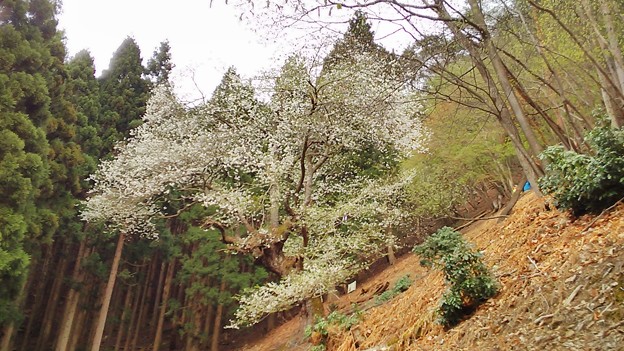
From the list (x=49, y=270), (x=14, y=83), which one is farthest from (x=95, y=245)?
(x=14, y=83)

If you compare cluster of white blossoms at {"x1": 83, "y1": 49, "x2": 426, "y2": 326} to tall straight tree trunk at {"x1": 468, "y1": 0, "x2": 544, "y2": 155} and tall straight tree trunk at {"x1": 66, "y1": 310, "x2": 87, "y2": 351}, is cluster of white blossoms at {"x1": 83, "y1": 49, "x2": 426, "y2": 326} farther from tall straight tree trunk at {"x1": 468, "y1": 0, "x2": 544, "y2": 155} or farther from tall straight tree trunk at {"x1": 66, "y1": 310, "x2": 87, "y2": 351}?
tall straight tree trunk at {"x1": 66, "y1": 310, "x2": 87, "y2": 351}

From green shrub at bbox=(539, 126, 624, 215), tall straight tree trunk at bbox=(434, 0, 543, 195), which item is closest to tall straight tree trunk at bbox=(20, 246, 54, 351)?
tall straight tree trunk at bbox=(434, 0, 543, 195)

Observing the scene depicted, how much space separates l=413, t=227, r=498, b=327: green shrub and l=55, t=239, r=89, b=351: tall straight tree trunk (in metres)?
14.4

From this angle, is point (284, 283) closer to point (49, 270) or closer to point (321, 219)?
point (321, 219)

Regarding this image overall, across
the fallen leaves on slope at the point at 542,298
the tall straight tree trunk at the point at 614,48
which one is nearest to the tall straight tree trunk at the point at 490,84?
the fallen leaves on slope at the point at 542,298

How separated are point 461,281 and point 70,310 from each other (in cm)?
1514

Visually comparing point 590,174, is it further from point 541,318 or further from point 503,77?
point 541,318

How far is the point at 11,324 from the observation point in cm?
1216

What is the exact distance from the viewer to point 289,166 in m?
11.0

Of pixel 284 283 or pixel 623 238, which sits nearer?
pixel 623 238

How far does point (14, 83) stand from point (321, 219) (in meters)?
9.00

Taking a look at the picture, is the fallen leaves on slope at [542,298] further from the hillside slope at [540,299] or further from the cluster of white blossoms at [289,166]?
the cluster of white blossoms at [289,166]

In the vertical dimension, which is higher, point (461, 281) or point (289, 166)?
point (289, 166)

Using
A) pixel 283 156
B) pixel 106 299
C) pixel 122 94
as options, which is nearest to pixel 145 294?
pixel 106 299
